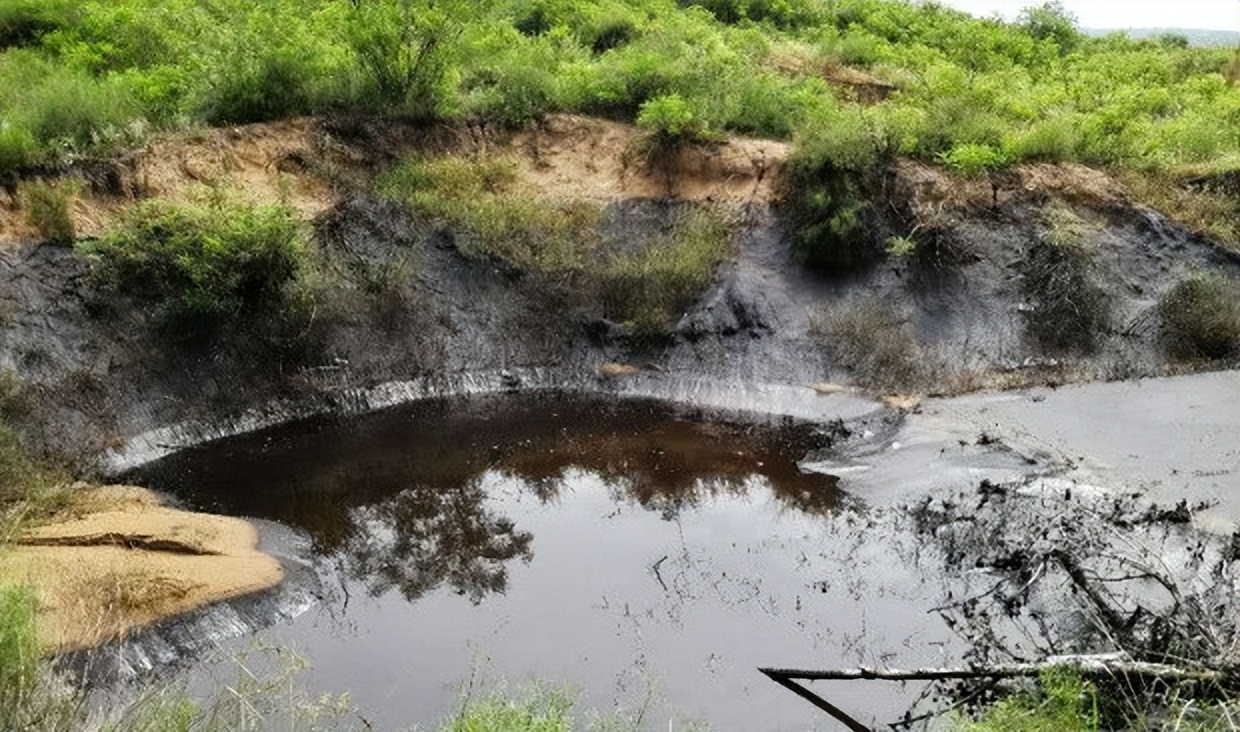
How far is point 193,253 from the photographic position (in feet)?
43.9

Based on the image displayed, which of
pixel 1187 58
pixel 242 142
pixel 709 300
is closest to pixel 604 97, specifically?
pixel 709 300

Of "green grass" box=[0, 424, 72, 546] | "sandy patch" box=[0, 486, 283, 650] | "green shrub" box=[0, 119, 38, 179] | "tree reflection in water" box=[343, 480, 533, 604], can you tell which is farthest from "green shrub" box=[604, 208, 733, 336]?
"green shrub" box=[0, 119, 38, 179]

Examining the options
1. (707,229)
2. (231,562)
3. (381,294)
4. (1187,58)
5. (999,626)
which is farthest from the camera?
(1187,58)

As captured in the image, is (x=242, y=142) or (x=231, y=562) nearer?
(x=231, y=562)

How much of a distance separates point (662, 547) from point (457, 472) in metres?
3.16

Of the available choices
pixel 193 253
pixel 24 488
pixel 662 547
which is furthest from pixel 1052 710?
pixel 193 253

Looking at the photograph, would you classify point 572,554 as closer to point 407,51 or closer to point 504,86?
point 407,51

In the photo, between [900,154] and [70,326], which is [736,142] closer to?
[900,154]

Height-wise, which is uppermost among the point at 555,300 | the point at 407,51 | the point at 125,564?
the point at 407,51

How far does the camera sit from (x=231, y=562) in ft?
32.5

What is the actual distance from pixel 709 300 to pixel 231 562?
809 cm

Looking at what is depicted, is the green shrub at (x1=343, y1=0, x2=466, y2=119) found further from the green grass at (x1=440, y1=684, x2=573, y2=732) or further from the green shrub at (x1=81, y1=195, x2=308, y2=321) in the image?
the green grass at (x1=440, y1=684, x2=573, y2=732)

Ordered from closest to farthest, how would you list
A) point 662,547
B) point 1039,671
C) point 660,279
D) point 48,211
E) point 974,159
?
1. point 1039,671
2. point 662,547
3. point 48,211
4. point 660,279
5. point 974,159

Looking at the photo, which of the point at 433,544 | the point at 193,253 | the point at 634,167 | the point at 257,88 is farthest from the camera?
the point at 634,167
